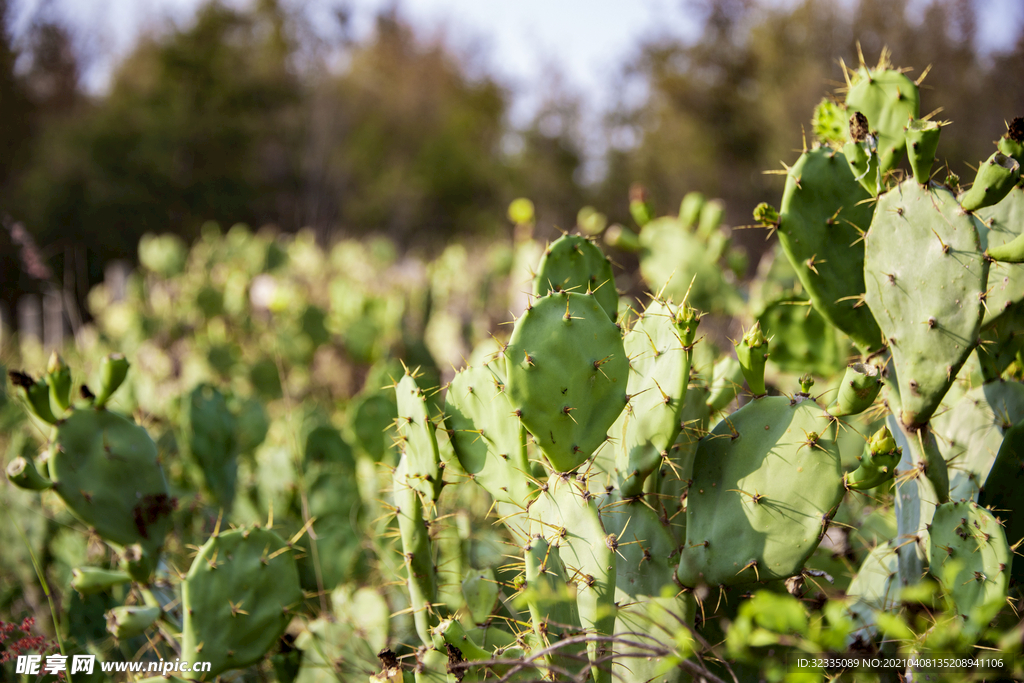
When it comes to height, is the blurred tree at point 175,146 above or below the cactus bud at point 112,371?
above

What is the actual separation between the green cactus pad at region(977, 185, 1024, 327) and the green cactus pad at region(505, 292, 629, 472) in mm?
708

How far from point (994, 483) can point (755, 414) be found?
1.65ft

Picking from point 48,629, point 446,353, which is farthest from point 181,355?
point 48,629

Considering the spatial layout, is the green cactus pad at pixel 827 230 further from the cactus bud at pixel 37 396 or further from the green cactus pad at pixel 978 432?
the cactus bud at pixel 37 396

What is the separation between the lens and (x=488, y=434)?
114 centimetres

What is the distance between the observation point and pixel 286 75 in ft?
55.4

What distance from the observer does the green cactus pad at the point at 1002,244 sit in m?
1.19

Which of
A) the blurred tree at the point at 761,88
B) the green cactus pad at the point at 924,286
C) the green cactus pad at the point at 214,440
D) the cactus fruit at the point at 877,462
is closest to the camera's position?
the cactus fruit at the point at 877,462

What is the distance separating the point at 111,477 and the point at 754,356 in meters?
1.47

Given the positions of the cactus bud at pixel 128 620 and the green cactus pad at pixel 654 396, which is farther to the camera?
the cactus bud at pixel 128 620

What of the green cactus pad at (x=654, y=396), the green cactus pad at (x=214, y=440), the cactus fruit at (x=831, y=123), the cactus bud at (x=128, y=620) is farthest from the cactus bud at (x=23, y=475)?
the cactus fruit at (x=831, y=123)

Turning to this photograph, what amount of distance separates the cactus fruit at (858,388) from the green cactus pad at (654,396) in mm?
244

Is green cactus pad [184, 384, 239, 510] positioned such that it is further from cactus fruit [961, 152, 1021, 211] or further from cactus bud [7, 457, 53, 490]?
cactus fruit [961, 152, 1021, 211]

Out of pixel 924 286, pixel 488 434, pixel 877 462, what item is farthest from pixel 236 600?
pixel 924 286
